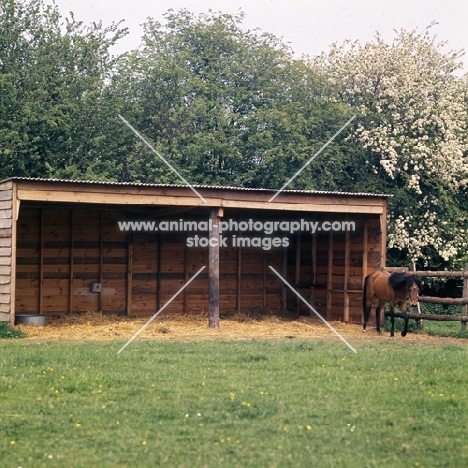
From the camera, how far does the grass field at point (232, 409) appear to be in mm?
7000

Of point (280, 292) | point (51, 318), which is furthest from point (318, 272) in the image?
point (51, 318)

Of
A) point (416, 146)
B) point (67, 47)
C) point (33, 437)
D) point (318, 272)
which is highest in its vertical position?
point (67, 47)

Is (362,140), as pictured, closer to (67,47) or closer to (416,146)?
(416,146)

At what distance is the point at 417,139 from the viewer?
30156mm

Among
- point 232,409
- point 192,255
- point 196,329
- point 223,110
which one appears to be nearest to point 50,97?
point 223,110

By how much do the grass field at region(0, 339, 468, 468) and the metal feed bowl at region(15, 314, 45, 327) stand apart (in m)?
4.70

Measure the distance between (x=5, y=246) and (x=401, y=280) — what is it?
773 centimetres

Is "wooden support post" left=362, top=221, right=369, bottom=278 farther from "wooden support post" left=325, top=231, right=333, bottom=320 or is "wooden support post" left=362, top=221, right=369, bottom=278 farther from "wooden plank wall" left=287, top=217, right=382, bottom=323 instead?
"wooden support post" left=325, top=231, right=333, bottom=320

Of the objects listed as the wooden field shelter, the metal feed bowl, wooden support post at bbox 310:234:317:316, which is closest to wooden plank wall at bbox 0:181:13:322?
the wooden field shelter

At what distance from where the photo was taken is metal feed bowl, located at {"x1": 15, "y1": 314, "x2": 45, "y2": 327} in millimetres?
17203

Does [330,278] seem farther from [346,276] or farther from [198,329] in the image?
[198,329]

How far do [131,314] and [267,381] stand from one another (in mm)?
10468

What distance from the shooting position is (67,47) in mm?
31781

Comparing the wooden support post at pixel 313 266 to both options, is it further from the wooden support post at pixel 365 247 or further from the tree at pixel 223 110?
the tree at pixel 223 110
